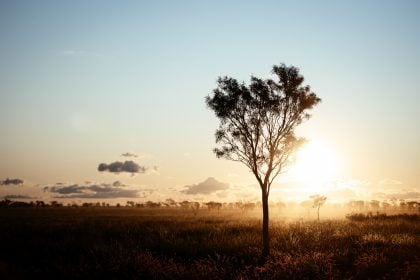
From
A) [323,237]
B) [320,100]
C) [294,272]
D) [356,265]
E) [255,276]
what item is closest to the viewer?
[255,276]

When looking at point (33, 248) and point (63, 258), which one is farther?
point (33, 248)

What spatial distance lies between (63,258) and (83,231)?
15.8 m

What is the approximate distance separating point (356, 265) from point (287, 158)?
884 centimetres

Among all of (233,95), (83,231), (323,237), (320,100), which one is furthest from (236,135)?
(83,231)

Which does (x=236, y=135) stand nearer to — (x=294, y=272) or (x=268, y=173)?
(x=268, y=173)

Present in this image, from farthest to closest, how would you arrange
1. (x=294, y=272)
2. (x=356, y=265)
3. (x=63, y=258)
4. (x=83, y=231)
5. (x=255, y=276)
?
(x=83, y=231) → (x=63, y=258) → (x=356, y=265) → (x=294, y=272) → (x=255, y=276)

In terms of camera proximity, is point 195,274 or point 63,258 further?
point 63,258

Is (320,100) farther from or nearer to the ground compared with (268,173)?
farther from the ground

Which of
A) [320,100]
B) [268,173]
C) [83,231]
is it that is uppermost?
[320,100]

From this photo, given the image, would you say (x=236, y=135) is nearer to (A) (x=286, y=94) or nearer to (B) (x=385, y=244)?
(A) (x=286, y=94)

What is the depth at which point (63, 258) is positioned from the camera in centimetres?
2111

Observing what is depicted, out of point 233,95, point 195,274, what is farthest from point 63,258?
point 233,95

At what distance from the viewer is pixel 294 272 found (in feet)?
51.1

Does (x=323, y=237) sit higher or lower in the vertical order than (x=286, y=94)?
lower
